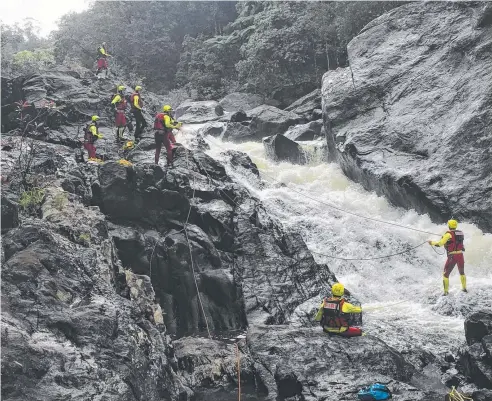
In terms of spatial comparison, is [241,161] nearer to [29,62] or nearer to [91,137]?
[91,137]

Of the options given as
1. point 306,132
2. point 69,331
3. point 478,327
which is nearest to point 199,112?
point 306,132

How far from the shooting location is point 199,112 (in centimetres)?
2931

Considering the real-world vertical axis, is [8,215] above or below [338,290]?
above

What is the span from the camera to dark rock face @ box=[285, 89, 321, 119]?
27259 millimetres

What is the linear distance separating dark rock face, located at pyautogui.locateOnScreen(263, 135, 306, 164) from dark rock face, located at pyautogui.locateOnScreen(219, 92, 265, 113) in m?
10.6

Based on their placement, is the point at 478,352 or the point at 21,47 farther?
→ the point at 21,47

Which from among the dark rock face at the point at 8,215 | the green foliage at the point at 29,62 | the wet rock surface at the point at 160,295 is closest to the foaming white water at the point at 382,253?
the wet rock surface at the point at 160,295

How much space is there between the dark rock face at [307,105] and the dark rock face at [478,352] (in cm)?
1893

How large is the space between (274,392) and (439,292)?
6.06 metres

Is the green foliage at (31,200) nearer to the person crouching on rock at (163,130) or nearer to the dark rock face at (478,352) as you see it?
the person crouching on rock at (163,130)

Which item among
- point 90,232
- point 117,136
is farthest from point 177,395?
point 117,136

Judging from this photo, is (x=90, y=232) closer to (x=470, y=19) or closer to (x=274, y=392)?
(x=274, y=392)

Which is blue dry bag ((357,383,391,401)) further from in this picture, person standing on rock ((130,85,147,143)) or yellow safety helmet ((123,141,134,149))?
person standing on rock ((130,85,147,143))

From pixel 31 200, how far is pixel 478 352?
8.25m
